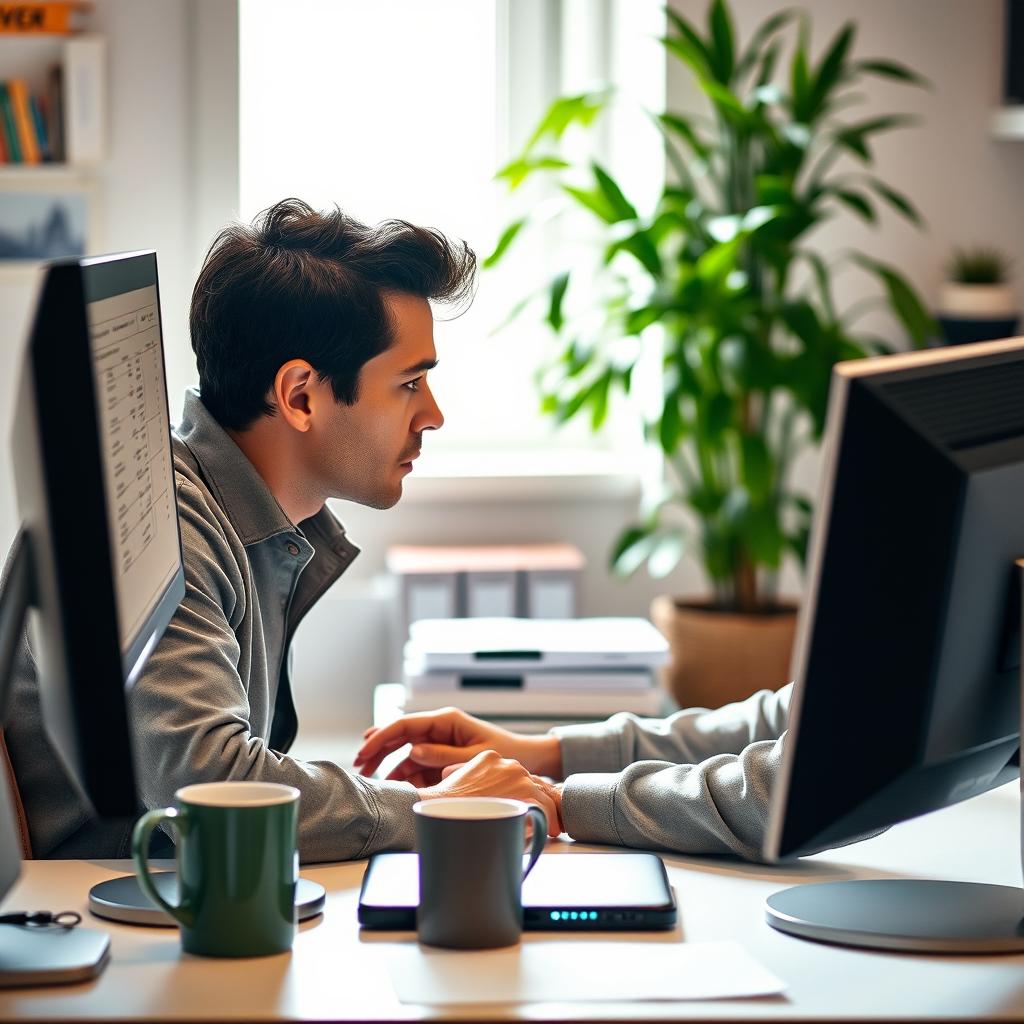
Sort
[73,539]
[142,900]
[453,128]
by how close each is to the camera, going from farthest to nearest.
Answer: [453,128]
[142,900]
[73,539]

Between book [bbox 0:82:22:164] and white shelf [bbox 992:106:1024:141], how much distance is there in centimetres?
203

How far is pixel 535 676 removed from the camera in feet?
6.87

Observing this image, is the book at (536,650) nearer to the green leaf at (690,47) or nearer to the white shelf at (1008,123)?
the green leaf at (690,47)

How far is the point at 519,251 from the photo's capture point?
11.4ft

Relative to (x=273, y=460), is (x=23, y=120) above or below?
above

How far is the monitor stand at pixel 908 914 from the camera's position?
1021 millimetres

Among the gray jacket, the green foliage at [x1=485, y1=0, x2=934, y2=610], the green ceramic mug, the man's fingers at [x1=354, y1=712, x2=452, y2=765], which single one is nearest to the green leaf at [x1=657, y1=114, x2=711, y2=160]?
the green foliage at [x1=485, y1=0, x2=934, y2=610]

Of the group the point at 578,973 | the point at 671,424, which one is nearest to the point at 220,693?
the point at 578,973

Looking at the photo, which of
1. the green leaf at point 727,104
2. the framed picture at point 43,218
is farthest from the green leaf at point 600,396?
the framed picture at point 43,218

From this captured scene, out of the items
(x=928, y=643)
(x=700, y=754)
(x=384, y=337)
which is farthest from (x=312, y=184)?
(x=928, y=643)

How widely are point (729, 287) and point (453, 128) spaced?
90 cm

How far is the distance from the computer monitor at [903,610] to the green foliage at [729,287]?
1801 millimetres

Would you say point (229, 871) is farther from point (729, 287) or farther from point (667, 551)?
point (667, 551)

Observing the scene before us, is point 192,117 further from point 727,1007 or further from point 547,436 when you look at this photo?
point 727,1007
